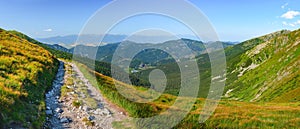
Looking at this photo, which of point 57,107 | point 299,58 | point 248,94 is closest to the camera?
point 57,107

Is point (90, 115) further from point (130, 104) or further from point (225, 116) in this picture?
point (225, 116)

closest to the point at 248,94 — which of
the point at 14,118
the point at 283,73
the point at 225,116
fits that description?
the point at 283,73

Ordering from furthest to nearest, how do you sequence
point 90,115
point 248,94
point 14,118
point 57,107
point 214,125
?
point 248,94 < point 57,107 < point 90,115 < point 214,125 < point 14,118

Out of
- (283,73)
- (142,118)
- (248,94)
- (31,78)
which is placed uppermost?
(31,78)

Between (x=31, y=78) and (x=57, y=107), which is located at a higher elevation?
(x=31, y=78)

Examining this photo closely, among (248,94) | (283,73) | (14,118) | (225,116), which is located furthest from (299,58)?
(14,118)

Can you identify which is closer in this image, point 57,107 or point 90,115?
point 90,115

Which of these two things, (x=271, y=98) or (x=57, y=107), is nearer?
(x=57, y=107)

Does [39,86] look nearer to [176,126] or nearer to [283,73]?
[176,126]

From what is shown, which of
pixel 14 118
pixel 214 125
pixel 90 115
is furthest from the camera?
pixel 90 115
